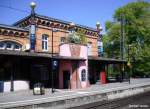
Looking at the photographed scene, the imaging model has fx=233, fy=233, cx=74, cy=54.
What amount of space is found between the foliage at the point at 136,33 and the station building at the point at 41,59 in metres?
14.1

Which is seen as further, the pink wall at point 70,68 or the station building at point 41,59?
the pink wall at point 70,68

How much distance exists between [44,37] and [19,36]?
3.96 m

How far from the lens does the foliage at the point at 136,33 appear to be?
4641 centimetres

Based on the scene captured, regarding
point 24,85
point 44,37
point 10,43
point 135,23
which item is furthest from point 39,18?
point 135,23

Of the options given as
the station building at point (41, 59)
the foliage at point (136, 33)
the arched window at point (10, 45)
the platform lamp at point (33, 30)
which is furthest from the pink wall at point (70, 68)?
the foliage at point (136, 33)

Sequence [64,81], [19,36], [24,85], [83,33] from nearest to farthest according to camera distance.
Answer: [24,85], [64,81], [19,36], [83,33]

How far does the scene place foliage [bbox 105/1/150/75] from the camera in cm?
4641

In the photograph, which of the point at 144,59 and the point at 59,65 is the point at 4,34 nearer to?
the point at 59,65

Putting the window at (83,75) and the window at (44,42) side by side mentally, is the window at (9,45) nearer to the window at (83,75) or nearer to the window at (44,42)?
the window at (44,42)

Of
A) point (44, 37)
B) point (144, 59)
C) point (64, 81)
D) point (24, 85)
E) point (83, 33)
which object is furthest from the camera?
point (144, 59)

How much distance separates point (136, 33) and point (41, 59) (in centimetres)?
2674

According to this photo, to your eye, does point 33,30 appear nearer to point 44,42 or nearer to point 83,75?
point 44,42

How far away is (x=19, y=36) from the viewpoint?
30.1 metres

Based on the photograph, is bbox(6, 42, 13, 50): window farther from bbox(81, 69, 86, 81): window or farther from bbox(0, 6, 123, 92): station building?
bbox(81, 69, 86, 81): window
